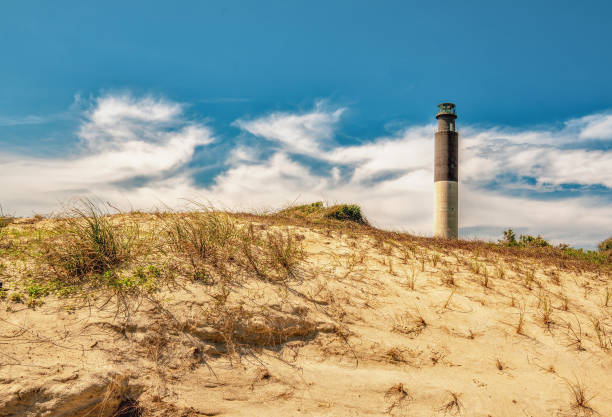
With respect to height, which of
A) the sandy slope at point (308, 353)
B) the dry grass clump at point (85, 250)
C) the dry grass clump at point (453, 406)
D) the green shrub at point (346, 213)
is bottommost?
the dry grass clump at point (453, 406)

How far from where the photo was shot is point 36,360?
4289 mm

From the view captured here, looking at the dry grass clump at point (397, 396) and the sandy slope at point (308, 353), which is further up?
the sandy slope at point (308, 353)

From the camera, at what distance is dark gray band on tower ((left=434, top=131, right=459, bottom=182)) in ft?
80.0

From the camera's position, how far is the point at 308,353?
525 cm

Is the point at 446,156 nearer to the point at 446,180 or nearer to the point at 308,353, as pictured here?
the point at 446,180

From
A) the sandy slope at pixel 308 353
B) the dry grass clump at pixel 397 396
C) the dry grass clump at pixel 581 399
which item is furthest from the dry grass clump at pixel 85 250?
the dry grass clump at pixel 581 399

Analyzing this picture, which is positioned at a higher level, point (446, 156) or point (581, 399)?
point (446, 156)

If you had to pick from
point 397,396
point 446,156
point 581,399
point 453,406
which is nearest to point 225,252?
point 397,396

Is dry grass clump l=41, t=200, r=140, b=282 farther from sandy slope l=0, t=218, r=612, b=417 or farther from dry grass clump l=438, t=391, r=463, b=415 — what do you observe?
dry grass clump l=438, t=391, r=463, b=415

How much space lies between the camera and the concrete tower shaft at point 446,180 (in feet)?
79.0

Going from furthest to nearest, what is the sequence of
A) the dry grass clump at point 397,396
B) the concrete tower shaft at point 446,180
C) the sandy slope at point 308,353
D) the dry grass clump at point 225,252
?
the concrete tower shaft at point 446,180 → the dry grass clump at point 225,252 → the dry grass clump at point 397,396 → the sandy slope at point 308,353

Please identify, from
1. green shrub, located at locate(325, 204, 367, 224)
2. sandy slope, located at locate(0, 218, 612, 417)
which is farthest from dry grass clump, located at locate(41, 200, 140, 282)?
green shrub, located at locate(325, 204, 367, 224)

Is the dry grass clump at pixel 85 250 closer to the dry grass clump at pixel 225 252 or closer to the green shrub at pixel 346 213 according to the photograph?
the dry grass clump at pixel 225 252

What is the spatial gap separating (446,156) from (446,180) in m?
1.49
